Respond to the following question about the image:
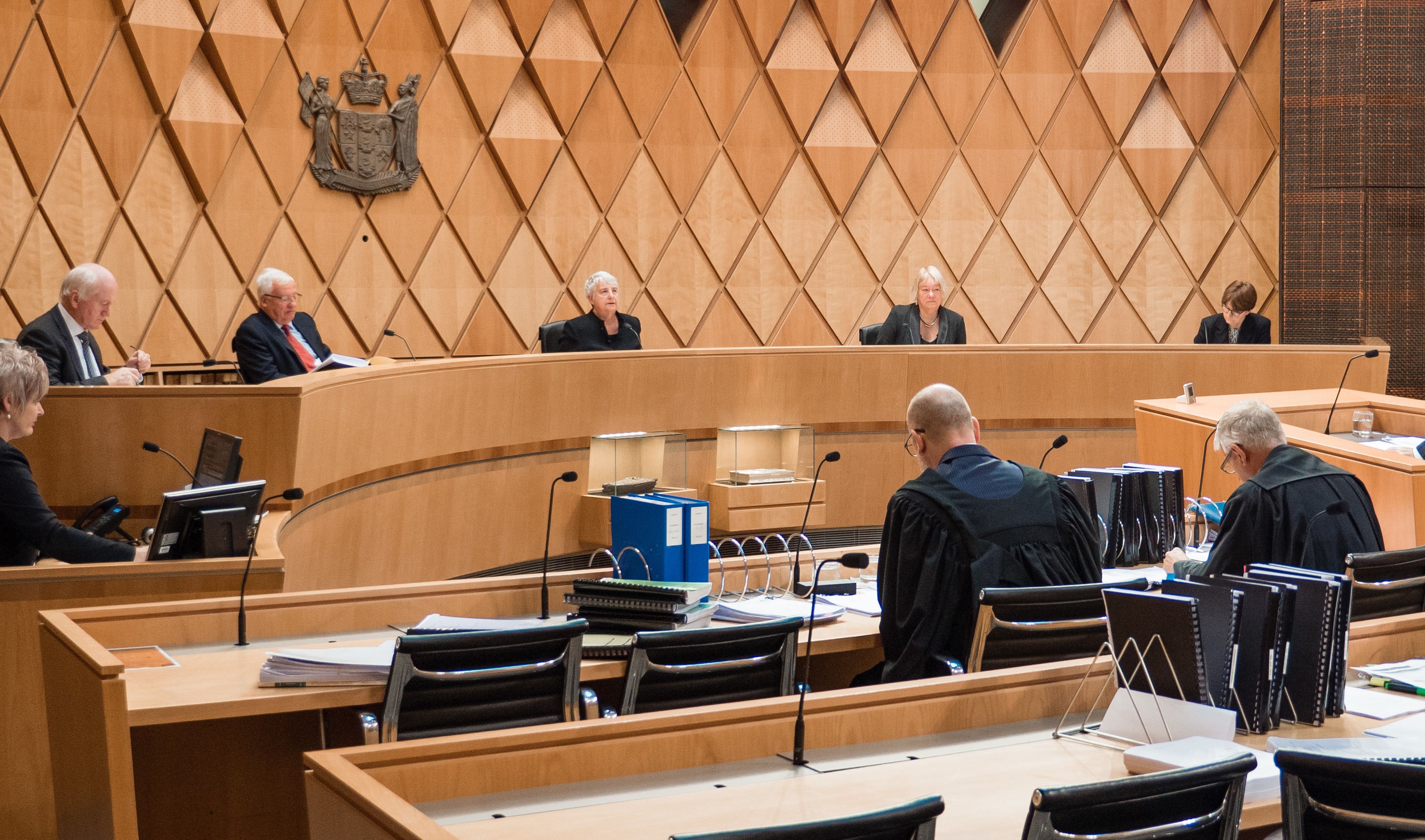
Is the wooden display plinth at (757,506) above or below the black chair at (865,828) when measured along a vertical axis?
below

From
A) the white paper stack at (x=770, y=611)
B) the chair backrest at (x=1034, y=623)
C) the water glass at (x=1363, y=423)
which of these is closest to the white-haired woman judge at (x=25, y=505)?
the white paper stack at (x=770, y=611)

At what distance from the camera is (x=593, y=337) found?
6285 millimetres

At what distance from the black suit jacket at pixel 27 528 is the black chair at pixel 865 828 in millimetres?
2354

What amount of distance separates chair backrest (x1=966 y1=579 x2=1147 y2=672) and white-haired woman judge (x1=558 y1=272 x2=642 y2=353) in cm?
378

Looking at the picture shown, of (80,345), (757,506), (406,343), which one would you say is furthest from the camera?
(406,343)

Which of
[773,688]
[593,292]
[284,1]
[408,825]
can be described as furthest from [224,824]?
[284,1]

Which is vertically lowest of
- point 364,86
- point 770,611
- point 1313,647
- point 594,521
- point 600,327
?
point 594,521

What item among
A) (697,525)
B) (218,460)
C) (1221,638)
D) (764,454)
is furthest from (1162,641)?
(764,454)

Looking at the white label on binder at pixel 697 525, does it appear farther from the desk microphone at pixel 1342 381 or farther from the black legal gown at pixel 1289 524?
the desk microphone at pixel 1342 381

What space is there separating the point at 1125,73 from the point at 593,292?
3.94 m

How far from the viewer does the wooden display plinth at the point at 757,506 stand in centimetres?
611

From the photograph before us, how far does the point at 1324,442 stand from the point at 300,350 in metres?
3.72

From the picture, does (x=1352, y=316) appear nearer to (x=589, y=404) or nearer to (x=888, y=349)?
(x=888, y=349)

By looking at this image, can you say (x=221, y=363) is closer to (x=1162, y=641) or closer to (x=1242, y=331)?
(x=1242, y=331)
